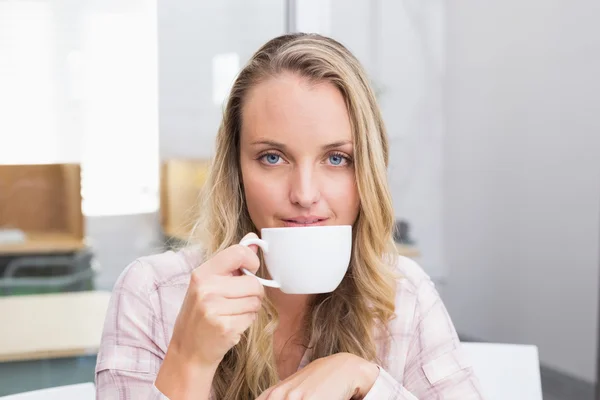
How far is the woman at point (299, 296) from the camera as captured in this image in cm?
102

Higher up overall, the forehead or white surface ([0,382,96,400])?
the forehead

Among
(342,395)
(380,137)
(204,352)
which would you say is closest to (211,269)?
(204,352)

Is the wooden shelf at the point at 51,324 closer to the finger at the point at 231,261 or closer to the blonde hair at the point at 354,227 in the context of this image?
the blonde hair at the point at 354,227

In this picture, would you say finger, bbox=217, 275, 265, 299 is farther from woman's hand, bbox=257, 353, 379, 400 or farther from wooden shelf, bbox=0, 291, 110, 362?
wooden shelf, bbox=0, 291, 110, 362

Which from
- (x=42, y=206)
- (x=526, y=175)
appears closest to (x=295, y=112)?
(x=42, y=206)

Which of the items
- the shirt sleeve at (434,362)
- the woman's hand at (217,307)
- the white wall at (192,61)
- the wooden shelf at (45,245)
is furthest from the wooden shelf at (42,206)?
the woman's hand at (217,307)

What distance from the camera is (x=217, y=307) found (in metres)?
0.82

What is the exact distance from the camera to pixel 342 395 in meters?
0.97

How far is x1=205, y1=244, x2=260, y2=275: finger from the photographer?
830 mm

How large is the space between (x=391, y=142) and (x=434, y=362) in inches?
93.0

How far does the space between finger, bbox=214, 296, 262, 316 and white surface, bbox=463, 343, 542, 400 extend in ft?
2.24

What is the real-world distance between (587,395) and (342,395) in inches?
109

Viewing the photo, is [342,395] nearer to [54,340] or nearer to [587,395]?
[54,340]

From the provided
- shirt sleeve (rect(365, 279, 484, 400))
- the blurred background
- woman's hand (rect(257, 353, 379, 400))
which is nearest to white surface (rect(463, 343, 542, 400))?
shirt sleeve (rect(365, 279, 484, 400))
